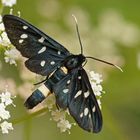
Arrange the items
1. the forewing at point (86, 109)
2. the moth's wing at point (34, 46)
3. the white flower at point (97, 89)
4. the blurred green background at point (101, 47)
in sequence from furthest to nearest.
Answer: the blurred green background at point (101, 47) < the white flower at point (97, 89) < the moth's wing at point (34, 46) < the forewing at point (86, 109)

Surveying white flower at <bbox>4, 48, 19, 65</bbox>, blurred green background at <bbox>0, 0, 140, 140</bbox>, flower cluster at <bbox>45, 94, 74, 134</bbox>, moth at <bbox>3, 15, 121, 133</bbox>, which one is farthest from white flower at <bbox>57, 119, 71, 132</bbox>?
blurred green background at <bbox>0, 0, 140, 140</bbox>

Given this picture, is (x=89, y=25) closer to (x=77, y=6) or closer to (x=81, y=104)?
(x=77, y=6)

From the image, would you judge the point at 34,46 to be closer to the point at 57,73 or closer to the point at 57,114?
the point at 57,73

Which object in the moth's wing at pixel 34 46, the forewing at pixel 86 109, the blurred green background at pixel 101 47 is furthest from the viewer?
the blurred green background at pixel 101 47

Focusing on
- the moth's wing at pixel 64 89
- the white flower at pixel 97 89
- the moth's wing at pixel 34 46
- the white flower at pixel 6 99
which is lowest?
the white flower at pixel 97 89

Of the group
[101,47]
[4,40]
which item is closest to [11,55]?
[4,40]

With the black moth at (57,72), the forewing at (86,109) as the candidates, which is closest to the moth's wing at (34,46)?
the black moth at (57,72)

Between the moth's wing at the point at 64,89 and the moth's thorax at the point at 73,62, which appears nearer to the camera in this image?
the moth's wing at the point at 64,89

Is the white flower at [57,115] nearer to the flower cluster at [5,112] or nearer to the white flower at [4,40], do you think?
the flower cluster at [5,112]
